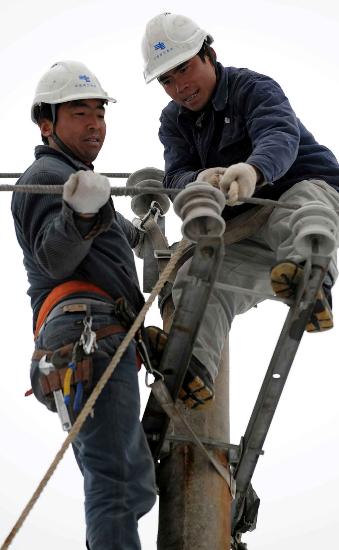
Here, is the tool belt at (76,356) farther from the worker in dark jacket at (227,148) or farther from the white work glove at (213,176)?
the white work glove at (213,176)

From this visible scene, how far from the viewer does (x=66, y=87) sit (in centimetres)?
536

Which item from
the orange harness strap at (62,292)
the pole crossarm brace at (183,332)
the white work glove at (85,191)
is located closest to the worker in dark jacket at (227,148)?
the pole crossarm brace at (183,332)

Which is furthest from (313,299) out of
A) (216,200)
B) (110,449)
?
(110,449)

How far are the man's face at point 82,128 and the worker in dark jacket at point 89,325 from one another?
150 millimetres

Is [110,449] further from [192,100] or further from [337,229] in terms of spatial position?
[192,100]

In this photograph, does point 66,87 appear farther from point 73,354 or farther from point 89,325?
point 73,354

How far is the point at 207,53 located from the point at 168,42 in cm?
25

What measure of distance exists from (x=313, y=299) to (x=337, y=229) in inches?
15.1

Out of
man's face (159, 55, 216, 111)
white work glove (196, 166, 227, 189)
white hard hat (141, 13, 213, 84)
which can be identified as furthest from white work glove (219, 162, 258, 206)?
white hard hat (141, 13, 213, 84)

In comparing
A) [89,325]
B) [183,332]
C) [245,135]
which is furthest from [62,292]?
[245,135]

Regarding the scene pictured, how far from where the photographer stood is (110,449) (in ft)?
14.0

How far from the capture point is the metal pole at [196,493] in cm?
496

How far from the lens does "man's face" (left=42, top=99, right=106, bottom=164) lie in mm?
5273

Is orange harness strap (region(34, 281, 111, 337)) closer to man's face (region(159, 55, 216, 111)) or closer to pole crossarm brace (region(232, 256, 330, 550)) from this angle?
pole crossarm brace (region(232, 256, 330, 550))
